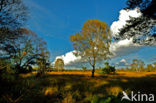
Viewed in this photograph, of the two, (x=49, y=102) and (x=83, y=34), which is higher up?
(x=83, y=34)

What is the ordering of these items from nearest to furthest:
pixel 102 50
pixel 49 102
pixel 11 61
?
pixel 11 61 < pixel 49 102 < pixel 102 50

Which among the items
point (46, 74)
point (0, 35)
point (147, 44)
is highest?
point (147, 44)

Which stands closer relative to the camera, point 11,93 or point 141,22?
point 11,93

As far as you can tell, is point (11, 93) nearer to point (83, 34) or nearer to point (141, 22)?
point (141, 22)

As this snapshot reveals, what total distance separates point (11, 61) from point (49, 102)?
6.15 ft

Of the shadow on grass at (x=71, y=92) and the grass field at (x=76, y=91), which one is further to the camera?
the grass field at (x=76, y=91)

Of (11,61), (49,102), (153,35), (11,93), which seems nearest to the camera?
(11,93)

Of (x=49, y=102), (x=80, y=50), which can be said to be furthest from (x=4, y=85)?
(x=80, y=50)

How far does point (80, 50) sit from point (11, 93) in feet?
41.4

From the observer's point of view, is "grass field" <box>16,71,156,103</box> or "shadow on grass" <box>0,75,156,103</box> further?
"grass field" <box>16,71,156,103</box>

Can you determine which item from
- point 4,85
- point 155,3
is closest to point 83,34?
point 155,3

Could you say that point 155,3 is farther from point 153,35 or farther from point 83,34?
point 83,34

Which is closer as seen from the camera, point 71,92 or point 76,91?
point 71,92

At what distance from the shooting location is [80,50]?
45.4 feet
